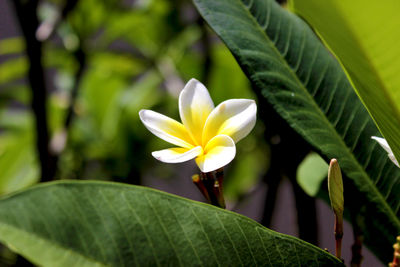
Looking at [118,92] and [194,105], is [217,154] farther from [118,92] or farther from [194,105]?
[118,92]

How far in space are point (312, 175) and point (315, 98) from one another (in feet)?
0.33

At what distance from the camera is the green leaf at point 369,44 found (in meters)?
0.34

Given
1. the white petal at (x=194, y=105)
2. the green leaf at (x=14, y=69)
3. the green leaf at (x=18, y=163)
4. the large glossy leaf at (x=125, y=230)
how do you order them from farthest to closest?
the green leaf at (x=14, y=69)
the green leaf at (x=18, y=163)
the white petal at (x=194, y=105)
the large glossy leaf at (x=125, y=230)

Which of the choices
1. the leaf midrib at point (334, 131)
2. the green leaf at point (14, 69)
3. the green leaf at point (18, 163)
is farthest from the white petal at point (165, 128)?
the green leaf at point (14, 69)

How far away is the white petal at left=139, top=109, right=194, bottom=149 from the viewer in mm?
417

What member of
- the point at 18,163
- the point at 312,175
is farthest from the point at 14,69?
the point at 312,175

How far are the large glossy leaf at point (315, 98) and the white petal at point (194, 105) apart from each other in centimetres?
4

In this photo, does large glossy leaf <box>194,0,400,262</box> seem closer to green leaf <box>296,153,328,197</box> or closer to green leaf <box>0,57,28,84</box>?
green leaf <box>296,153,328,197</box>

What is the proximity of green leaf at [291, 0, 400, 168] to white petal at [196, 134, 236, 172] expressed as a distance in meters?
0.11

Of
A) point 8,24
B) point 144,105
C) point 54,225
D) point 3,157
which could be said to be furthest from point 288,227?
point 54,225

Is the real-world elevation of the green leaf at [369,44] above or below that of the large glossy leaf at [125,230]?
above

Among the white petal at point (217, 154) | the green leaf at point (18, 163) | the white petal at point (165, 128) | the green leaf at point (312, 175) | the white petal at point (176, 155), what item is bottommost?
the green leaf at point (18, 163)

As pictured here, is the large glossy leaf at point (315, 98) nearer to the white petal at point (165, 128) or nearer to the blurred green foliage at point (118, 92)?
the white petal at point (165, 128)

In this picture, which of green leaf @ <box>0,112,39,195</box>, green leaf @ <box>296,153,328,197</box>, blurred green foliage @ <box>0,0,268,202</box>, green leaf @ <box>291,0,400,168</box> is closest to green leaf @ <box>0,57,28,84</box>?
blurred green foliage @ <box>0,0,268,202</box>
